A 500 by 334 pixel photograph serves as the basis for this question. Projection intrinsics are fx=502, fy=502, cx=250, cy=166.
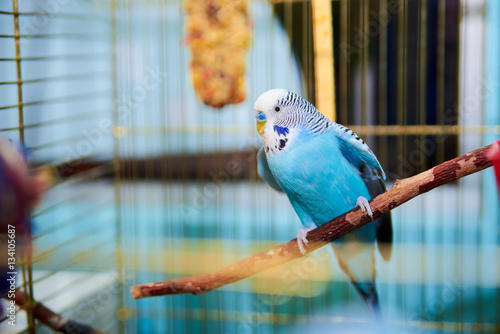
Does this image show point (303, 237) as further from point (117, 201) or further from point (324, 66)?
point (117, 201)

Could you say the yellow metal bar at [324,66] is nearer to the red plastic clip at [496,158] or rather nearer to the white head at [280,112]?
the white head at [280,112]

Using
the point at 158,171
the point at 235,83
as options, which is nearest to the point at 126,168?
the point at 158,171

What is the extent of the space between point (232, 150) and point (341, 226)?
58 centimetres

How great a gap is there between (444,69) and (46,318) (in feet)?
3.48

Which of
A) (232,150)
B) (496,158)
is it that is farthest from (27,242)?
(496,158)

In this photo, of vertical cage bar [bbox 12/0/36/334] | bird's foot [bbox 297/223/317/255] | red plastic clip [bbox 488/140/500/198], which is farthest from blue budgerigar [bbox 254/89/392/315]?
vertical cage bar [bbox 12/0/36/334]

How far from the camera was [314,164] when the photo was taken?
830mm

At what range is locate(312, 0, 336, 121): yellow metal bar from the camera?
882 mm

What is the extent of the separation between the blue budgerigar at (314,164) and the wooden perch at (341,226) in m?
0.02

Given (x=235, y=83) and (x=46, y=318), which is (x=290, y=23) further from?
(x=46, y=318)

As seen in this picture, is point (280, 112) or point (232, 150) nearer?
point (280, 112)

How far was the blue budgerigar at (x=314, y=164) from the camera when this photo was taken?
80cm

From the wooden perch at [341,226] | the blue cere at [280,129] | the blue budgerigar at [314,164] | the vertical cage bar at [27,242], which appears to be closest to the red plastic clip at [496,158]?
the wooden perch at [341,226]

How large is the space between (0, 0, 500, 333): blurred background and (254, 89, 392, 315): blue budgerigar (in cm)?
8
